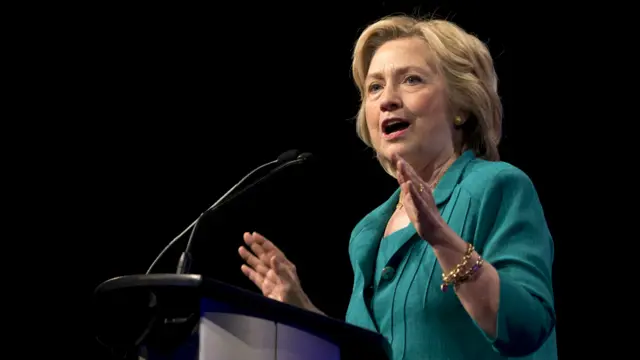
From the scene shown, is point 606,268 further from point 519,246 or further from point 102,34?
point 102,34

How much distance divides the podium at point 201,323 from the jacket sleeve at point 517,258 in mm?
273

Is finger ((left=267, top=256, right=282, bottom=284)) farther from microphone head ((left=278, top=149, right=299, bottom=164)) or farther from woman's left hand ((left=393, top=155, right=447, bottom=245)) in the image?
woman's left hand ((left=393, top=155, right=447, bottom=245))

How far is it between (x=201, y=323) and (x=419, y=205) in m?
0.43

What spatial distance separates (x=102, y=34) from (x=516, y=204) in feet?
7.88

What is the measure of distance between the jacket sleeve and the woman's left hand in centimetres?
15

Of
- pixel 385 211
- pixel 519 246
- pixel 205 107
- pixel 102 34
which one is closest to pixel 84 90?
pixel 102 34

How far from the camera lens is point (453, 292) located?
1710 millimetres

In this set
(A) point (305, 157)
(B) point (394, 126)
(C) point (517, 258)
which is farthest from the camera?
(A) point (305, 157)

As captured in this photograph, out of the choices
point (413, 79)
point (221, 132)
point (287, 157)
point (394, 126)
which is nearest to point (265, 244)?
point (287, 157)

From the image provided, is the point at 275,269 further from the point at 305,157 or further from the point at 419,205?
the point at 419,205

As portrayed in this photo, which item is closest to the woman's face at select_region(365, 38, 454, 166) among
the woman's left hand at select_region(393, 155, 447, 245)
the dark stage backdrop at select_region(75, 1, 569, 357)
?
the woman's left hand at select_region(393, 155, 447, 245)

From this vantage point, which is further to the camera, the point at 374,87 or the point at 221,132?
the point at 221,132

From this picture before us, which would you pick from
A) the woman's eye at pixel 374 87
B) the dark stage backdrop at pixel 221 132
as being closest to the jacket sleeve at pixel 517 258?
the woman's eye at pixel 374 87

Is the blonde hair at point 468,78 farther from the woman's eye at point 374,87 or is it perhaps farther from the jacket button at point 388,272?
the jacket button at point 388,272
